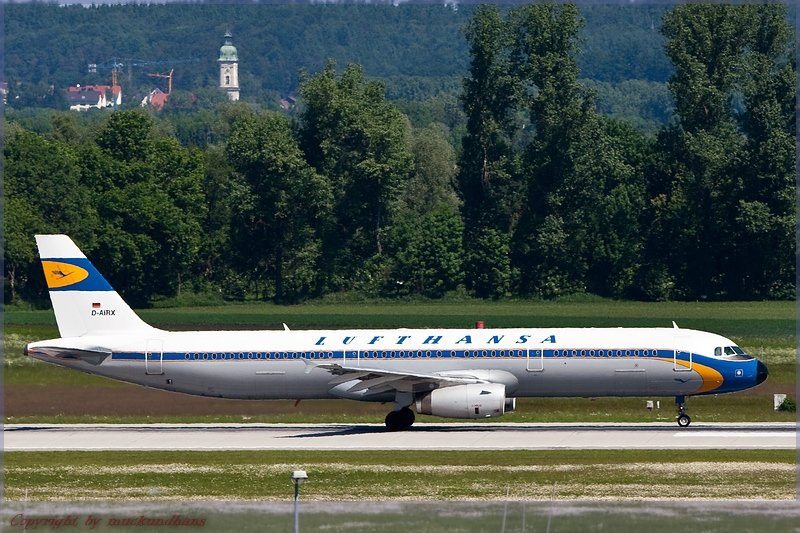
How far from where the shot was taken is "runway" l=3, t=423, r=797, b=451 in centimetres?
4472

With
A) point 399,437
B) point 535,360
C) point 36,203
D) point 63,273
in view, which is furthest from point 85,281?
point 36,203

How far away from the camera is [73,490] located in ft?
119

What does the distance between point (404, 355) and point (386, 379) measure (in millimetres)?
1688

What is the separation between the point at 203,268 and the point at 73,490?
7962 cm

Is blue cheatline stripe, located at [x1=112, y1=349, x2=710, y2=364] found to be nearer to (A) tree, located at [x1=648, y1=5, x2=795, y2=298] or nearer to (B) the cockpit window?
(B) the cockpit window

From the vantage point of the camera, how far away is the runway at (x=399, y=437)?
1761 inches

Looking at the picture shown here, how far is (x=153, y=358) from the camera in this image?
50.8 meters

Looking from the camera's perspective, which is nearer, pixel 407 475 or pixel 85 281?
pixel 407 475

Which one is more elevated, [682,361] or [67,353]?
[682,361]

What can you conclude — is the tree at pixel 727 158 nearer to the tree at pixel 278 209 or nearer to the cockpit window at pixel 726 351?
the tree at pixel 278 209

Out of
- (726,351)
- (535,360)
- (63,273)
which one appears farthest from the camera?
(63,273)

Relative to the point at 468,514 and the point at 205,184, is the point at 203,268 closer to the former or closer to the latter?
the point at 205,184

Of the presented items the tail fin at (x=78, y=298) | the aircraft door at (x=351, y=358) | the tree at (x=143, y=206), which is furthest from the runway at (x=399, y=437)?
the tree at (x=143, y=206)

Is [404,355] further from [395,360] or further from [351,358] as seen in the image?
[351,358]
